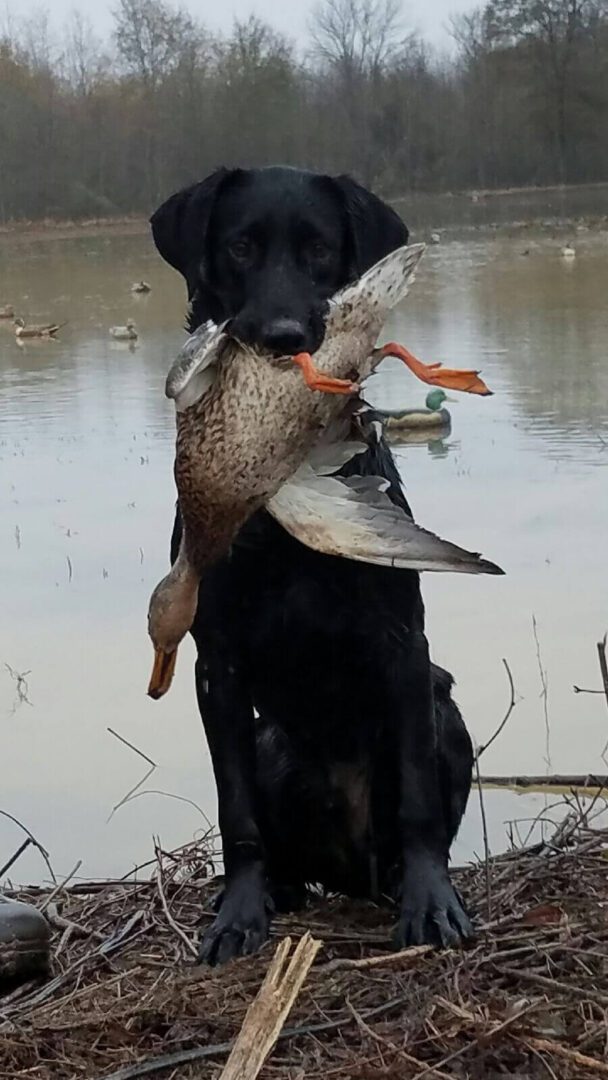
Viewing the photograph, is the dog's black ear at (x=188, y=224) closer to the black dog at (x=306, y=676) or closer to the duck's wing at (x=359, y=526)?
the black dog at (x=306, y=676)

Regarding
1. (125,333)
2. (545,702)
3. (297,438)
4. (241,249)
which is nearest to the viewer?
(297,438)

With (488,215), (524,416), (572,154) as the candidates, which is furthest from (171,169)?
(524,416)

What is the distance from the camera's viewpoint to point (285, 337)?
325cm

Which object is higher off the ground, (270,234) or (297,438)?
(270,234)

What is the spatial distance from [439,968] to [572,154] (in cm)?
4720

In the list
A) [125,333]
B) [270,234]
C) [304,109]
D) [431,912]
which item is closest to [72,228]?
[304,109]

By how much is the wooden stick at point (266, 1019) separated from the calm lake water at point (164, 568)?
6.84 feet

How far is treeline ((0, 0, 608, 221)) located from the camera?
39.4 metres

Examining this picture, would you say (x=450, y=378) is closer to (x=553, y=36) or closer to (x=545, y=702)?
(x=545, y=702)

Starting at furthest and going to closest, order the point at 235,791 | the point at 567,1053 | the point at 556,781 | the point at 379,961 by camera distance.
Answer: the point at 556,781
the point at 235,791
the point at 379,961
the point at 567,1053

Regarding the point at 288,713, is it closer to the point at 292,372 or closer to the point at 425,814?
the point at 425,814

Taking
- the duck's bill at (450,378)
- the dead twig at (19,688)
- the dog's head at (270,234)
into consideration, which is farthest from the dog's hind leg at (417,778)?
the dead twig at (19,688)

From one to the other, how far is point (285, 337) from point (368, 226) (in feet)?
2.18

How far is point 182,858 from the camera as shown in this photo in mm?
4043
